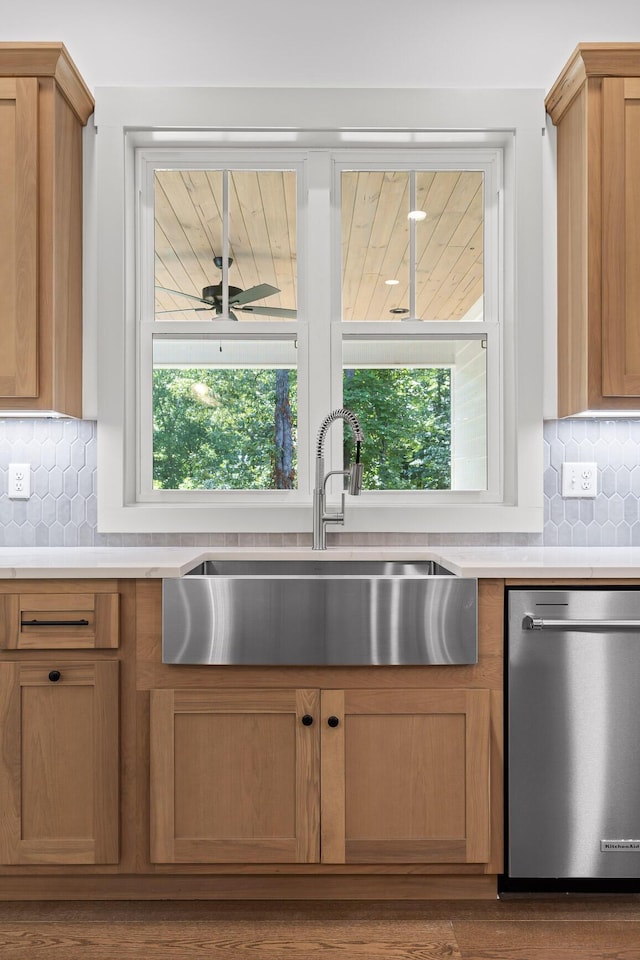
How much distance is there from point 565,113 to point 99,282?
1.65m

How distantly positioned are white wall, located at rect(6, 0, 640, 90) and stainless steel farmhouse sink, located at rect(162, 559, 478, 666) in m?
1.76

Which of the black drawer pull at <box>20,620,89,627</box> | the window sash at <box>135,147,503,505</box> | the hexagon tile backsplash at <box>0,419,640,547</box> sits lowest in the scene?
the black drawer pull at <box>20,620,89,627</box>

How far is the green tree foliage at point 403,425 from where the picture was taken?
251 centimetres

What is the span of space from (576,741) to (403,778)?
1.48 feet

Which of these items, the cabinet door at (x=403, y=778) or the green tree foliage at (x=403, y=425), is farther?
the green tree foliage at (x=403, y=425)

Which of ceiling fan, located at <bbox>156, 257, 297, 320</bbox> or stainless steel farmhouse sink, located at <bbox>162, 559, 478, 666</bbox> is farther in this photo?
ceiling fan, located at <bbox>156, 257, 297, 320</bbox>

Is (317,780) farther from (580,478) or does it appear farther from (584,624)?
(580,478)

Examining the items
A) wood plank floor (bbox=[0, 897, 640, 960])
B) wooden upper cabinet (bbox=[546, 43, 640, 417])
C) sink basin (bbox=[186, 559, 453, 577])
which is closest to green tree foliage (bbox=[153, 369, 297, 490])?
sink basin (bbox=[186, 559, 453, 577])

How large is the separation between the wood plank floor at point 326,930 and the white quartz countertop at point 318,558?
2.86 ft

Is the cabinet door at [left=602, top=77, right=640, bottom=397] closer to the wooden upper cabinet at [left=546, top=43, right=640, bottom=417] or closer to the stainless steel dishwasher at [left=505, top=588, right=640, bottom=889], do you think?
the wooden upper cabinet at [left=546, top=43, right=640, bottom=417]

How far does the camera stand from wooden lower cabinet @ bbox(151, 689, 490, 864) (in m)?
1.78

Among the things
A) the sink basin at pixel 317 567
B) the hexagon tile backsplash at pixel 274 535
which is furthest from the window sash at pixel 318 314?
the sink basin at pixel 317 567

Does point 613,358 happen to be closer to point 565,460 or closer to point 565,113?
point 565,460

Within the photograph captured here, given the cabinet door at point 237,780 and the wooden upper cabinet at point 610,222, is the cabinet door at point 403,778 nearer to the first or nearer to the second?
the cabinet door at point 237,780
